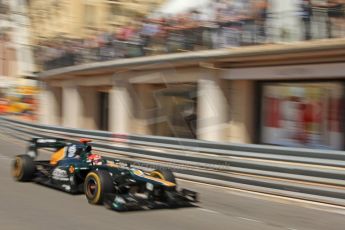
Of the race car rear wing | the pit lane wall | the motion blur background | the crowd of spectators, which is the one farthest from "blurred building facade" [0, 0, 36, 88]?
the race car rear wing

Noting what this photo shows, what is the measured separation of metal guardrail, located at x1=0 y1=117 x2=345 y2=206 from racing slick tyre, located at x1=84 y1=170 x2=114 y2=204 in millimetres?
2743

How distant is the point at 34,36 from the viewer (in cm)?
2856

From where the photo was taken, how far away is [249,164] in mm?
9695

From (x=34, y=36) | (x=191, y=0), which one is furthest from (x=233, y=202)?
(x=34, y=36)

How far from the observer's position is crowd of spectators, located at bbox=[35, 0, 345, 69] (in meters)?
10.9

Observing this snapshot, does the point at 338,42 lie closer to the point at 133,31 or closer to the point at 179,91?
the point at 179,91

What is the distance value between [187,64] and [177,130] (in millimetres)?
3120

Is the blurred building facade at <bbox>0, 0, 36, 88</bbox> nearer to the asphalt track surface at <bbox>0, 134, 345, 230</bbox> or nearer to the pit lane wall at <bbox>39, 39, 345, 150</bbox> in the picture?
the pit lane wall at <bbox>39, 39, 345, 150</bbox>

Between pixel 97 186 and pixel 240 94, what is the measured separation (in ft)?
19.3

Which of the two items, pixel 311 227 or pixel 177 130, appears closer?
pixel 311 227

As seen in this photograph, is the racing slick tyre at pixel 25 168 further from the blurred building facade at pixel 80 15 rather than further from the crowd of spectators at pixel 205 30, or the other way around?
the blurred building facade at pixel 80 15

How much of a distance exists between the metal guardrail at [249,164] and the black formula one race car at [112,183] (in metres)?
1.50

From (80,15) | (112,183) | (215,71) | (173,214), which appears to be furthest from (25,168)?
(80,15)

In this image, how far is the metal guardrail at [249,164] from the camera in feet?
27.9
